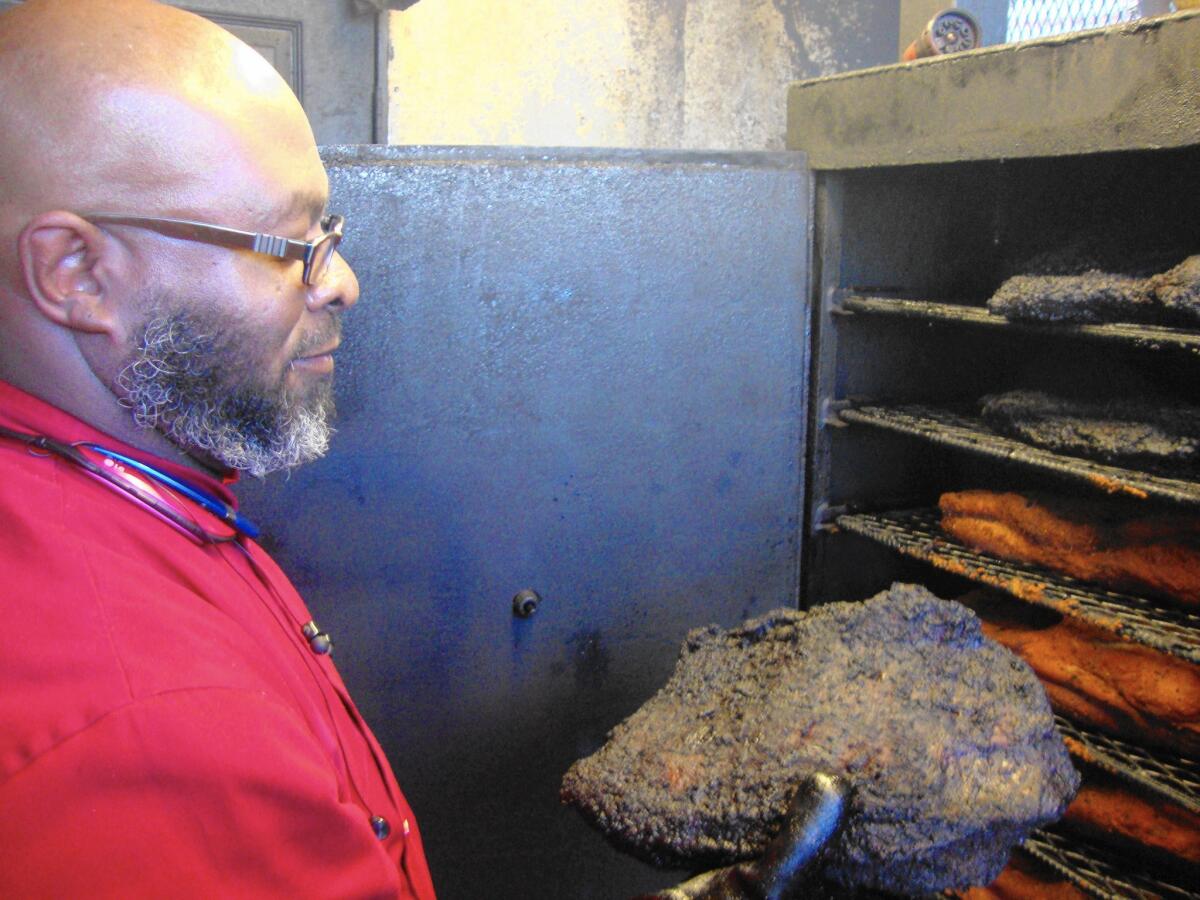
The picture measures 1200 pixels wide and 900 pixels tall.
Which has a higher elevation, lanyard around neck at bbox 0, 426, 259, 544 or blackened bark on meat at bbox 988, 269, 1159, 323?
blackened bark on meat at bbox 988, 269, 1159, 323

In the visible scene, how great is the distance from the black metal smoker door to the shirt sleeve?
115cm

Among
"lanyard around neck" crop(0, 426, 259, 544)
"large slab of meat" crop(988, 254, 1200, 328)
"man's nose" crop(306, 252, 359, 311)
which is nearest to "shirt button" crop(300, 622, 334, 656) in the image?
"lanyard around neck" crop(0, 426, 259, 544)

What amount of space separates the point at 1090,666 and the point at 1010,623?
0.34 meters

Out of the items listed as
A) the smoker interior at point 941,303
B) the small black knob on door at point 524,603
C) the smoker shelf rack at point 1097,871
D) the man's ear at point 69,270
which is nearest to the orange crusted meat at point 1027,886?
the smoker shelf rack at point 1097,871

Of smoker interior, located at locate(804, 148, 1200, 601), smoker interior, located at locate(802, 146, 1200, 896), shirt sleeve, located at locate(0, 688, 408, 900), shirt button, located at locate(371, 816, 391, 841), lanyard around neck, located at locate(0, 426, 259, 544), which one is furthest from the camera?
smoker interior, located at locate(804, 148, 1200, 601)

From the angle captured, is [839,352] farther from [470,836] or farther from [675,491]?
[470,836]

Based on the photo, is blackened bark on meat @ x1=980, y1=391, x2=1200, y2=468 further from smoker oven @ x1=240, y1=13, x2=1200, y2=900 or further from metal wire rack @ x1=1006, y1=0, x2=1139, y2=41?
metal wire rack @ x1=1006, y1=0, x2=1139, y2=41

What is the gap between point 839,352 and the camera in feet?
8.68

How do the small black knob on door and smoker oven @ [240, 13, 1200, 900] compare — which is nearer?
smoker oven @ [240, 13, 1200, 900]

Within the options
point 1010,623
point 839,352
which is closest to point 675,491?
point 839,352

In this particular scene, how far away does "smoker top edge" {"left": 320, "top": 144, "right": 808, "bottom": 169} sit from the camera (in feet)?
6.95

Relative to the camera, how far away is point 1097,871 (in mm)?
2135

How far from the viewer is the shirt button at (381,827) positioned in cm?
144

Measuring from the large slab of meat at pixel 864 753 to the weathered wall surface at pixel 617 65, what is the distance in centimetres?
245
